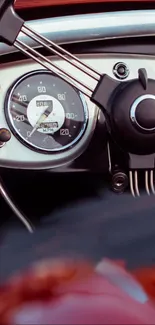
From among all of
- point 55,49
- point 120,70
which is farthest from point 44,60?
point 120,70

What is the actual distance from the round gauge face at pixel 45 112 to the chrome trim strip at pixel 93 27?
0.07m

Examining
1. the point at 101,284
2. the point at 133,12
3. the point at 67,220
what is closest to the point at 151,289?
the point at 101,284

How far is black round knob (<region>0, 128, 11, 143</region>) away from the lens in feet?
4.08

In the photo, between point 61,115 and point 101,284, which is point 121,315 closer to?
point 101,284

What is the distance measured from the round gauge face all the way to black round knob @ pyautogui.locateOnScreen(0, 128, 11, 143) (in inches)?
0.4

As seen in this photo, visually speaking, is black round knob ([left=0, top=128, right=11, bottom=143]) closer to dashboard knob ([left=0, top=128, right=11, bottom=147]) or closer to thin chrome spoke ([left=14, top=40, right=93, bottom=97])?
dashboard knob ([left=0, top=128, right=11, bottom=147])

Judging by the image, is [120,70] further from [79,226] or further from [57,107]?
[79,226]

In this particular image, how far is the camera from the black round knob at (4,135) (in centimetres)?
124

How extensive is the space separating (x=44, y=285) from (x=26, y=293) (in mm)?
29

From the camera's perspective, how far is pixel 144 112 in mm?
1146

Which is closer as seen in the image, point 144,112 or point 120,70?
point 144,112

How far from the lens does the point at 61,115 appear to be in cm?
127

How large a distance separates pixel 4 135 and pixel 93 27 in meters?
0.25

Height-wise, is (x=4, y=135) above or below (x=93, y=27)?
below
